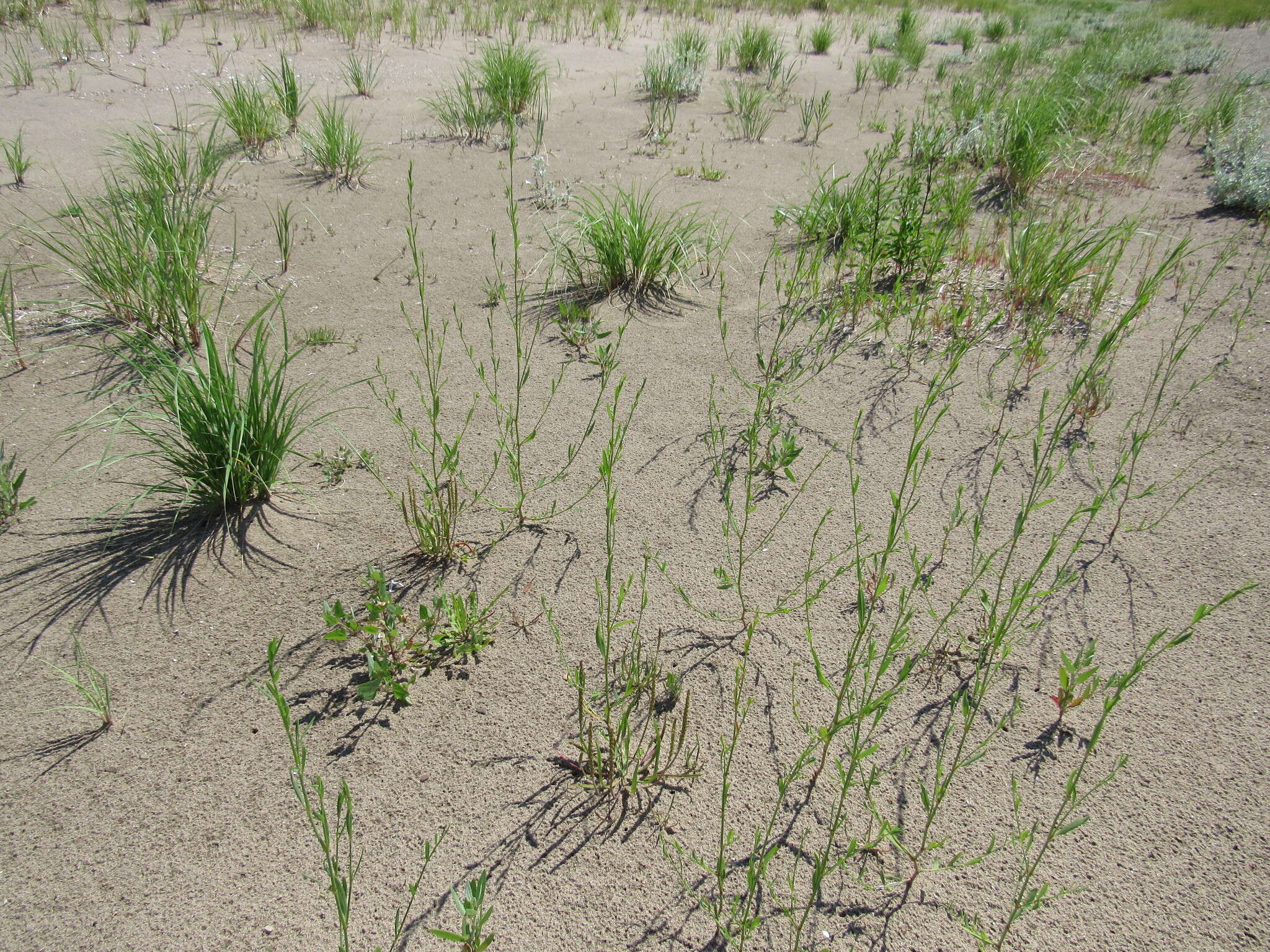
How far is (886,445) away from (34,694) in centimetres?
267

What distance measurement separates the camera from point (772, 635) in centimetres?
224

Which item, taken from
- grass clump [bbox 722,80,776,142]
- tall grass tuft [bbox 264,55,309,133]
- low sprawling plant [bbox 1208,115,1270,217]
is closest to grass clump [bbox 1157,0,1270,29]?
low sprawling plant [bbox 1208,115,1270,217]

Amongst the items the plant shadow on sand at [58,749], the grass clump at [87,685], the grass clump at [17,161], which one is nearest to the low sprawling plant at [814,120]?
the grass clump at [17,161]

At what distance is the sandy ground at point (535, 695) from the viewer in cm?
160

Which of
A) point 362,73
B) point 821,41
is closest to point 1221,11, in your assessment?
point 821,41

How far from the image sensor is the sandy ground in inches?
63.2

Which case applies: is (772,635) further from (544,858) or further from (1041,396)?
(1041,396)

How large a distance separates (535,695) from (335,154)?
392 centimetres

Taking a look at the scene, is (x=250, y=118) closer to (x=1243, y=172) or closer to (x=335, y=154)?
(x=335, y=154)

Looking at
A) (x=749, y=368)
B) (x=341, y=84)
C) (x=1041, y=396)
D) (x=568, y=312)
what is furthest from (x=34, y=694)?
(x=341, y=84)

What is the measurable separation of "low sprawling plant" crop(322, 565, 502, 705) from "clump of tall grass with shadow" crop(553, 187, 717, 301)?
2.11m

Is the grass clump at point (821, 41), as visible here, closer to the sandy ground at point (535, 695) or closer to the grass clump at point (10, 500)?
the sandy ground at point (535, 695)

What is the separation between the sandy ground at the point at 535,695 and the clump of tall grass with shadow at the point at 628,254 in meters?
0.27

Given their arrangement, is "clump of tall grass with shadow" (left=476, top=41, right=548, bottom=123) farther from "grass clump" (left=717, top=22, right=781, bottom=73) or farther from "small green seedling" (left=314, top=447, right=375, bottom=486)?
"small green seedling" (left=314, top=447, right=375, bottom=486)
